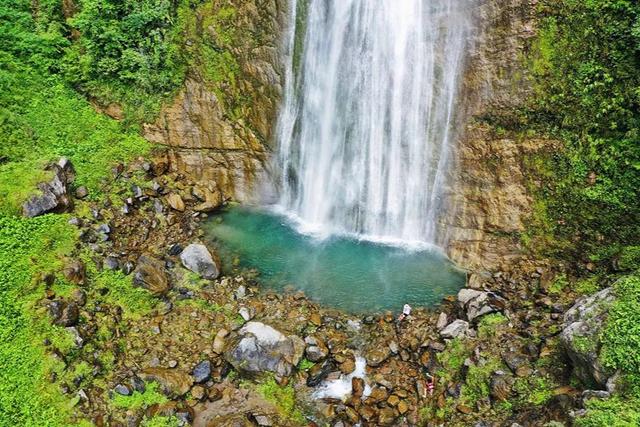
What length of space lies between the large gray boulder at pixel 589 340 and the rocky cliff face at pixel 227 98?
31.2 feet

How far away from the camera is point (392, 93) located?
12.6 m

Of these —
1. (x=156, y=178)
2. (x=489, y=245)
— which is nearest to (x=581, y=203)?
(x=489, y=245)

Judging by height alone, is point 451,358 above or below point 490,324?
below

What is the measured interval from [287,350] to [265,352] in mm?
430

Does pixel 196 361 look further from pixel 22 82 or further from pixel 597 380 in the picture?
pixel 22 82

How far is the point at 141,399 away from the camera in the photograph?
28.1 ft

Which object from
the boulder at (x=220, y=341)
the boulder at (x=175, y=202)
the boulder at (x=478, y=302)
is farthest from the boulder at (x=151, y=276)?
the boulder at (x=478, y=302)

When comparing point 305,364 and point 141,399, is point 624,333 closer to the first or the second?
point 305,364

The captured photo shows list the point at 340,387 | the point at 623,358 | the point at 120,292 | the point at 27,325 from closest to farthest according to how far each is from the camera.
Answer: the point at 623,358 < the point at 27,325 < the point at 340,387 < the point at 120,292

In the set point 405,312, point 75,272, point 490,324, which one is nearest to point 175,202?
point 75,272

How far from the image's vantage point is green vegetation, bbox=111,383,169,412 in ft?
27.6

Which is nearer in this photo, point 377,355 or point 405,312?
point 377,355

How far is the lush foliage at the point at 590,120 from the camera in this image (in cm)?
951

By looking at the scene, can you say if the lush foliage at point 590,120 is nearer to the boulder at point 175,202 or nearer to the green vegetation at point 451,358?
the green vegetation at point 451,358
